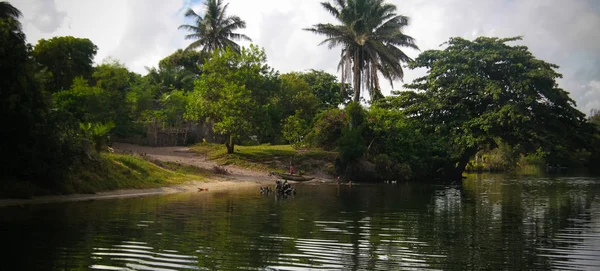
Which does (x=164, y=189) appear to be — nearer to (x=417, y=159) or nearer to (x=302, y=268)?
(x=302, y=268)

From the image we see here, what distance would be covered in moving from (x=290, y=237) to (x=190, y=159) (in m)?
29.7

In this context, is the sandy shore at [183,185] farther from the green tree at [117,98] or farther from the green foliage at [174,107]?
the green foliage at [174,107]

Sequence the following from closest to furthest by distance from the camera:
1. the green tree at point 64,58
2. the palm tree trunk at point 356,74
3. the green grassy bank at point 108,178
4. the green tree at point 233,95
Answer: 1. the green grassy bank at point 108,178
2. the green tree at point 233,95
3. the palm tree trunk at point 356,74
4. the green tree at point 64,58

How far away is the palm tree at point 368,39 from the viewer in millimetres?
46219

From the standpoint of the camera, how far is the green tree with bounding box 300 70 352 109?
2534 inches

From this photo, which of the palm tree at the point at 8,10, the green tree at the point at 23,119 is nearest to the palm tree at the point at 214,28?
the palm tree at the point at 8,10

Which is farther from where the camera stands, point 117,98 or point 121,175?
point 117,98

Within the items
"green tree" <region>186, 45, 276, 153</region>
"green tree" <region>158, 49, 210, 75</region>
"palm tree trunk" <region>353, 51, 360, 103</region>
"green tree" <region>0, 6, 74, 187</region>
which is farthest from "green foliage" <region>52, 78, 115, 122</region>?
"green tree" <region>158, 49, 210, 75</region>

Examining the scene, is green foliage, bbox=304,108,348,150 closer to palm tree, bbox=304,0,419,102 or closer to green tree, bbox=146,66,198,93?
palm tree, bbox=304,0,419,102

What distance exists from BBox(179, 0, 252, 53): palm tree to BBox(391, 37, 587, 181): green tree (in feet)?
83.4

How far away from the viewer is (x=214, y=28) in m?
60.3

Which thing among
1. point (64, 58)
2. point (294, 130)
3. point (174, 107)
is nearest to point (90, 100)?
point (174, 107)

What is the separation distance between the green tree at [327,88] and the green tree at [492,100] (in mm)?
19645

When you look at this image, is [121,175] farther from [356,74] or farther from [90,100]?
[356,74]
